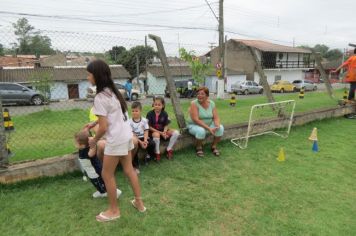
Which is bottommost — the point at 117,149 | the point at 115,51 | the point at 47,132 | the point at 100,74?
the point at 47,132

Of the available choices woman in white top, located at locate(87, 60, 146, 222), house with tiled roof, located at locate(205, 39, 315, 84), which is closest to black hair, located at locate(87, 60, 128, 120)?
woman in white top, located at locate(87, 60, 146, 222)

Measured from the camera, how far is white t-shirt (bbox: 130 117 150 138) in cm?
451

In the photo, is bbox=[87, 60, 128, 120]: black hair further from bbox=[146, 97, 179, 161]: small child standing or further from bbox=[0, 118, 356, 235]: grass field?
bbox=[146, 97, 179, 161]: small child standing

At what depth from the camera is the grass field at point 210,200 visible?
315cm

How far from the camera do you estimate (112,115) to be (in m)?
3.00

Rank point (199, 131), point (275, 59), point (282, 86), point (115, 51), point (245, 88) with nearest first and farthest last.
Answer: point (199, 131), point (115, 51), point (275, 59), point (245, 88), point (282, 86)

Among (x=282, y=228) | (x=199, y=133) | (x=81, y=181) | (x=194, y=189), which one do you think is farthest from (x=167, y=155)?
(x=282, y=228)

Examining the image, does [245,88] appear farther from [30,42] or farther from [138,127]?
[138,127]

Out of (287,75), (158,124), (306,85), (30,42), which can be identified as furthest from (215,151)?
(306,85)

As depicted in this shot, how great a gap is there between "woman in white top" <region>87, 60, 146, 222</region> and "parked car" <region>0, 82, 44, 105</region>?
10.8 meters

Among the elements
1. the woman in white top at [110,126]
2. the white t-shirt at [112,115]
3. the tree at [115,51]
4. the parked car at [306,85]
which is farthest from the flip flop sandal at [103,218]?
the parked car at [306,85]

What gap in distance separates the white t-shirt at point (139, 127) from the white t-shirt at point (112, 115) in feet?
4.50

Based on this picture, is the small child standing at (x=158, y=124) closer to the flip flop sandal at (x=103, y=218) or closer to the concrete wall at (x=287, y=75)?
the flip flop sandal at (x=103, y=218)

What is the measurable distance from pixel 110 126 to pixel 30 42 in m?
3.14
